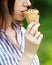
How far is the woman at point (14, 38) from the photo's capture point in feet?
8.13

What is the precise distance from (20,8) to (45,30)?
13.8ft

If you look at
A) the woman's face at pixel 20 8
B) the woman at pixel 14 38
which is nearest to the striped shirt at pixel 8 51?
the woman at pixel 14 38

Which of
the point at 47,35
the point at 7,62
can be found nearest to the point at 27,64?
the point at 7,62

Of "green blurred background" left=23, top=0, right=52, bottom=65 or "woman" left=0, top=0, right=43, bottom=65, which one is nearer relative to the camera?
"woman" left=0, top=0, right=43, bottom=65

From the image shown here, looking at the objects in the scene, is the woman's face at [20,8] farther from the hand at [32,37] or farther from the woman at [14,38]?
the hand at [32,37]

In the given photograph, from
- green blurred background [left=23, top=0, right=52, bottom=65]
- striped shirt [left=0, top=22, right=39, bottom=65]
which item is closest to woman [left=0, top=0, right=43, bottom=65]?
striped shirt [left=0, top=22, right=39, bottom=65]

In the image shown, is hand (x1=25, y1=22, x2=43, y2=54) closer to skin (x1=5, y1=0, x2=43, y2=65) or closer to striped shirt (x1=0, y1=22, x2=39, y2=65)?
skin (x1=5, y1=0, x2=43, y2=65)

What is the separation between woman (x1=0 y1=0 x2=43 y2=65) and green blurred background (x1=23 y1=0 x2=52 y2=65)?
9.93 feet

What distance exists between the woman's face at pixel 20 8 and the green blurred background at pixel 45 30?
311 centimetres

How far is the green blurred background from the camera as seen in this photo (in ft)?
19.3

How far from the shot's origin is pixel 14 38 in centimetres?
271

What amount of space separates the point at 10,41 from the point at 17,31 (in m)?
0.12

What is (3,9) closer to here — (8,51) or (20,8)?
(20,8)

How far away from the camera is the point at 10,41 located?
8.75ft
